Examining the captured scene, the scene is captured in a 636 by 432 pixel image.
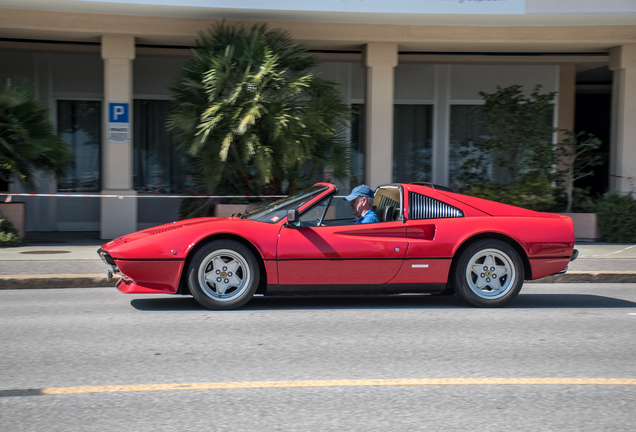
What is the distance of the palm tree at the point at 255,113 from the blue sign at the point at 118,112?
124 cm

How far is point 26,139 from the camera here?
11.4 metres

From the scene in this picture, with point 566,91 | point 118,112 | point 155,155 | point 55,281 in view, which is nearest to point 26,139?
point 118,112

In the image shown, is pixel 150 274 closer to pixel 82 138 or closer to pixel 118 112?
pixel 118 112

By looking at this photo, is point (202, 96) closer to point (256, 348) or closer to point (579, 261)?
point (579, 261)

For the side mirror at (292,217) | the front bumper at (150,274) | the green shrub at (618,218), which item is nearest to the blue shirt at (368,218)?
the side mirror at (292,217)

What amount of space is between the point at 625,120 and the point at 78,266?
1118 cm

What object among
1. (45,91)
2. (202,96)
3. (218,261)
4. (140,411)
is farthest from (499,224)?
(45,91)

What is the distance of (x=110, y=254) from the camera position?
604cm

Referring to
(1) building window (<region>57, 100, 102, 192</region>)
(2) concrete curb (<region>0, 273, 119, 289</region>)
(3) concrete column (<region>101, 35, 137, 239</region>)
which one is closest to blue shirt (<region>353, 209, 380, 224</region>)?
(2) concrete curb (<region>0, 273, 119, 289</region>)

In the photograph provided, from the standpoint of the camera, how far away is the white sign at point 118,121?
41.6 ft

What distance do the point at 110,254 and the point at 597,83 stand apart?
17.6 m

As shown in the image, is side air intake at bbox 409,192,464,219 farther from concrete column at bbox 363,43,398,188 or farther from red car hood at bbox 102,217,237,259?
concrete column at bbox 363,43,398,188

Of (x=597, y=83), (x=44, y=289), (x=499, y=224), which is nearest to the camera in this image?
(x=499, y=224)

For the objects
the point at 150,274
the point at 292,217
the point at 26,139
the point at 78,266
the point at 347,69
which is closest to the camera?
the point at 150,274
